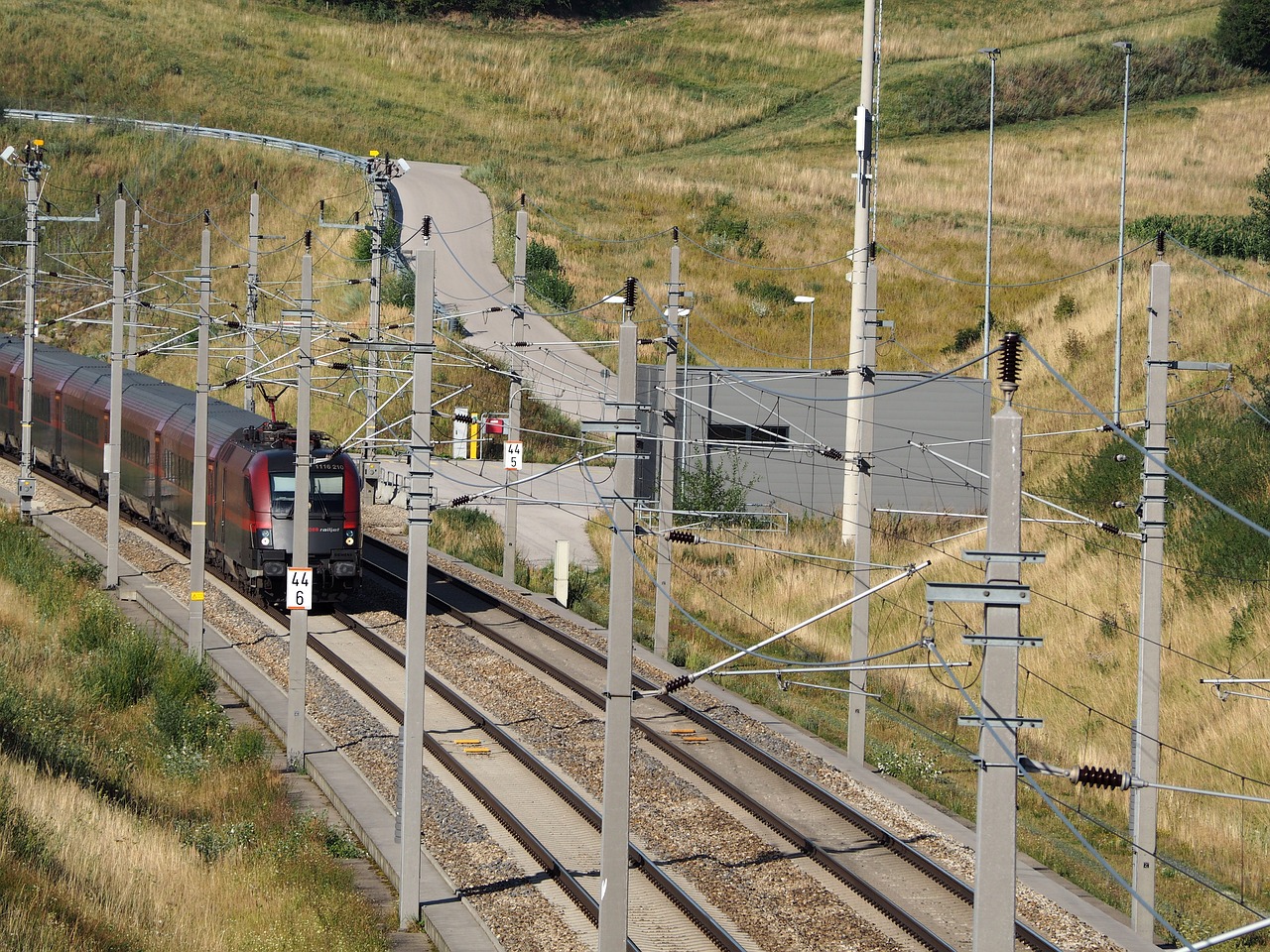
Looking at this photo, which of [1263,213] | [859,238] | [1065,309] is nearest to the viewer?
[859,238]

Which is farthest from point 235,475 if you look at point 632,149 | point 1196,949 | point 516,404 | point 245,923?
point 632,149

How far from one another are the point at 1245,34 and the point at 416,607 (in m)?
101

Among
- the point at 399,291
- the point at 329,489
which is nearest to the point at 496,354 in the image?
the point at 399,291

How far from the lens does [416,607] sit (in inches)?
604

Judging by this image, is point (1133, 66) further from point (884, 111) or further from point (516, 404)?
point (516, 404)

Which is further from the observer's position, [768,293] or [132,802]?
[768,293]

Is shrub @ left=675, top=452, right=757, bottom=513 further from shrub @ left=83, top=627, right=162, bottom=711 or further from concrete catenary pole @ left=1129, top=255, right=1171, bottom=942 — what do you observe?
concrete catenary pole @ left=1129, top=255, right=1171, bottom=942

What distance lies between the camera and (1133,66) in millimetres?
101188

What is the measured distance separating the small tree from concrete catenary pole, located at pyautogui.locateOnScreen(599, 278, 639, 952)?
331 feet

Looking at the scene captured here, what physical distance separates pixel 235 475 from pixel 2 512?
1010 centimetres

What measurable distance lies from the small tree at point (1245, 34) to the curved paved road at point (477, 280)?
55967 mm

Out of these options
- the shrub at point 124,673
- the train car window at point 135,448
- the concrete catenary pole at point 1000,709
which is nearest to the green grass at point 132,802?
the shrub at point 124,673

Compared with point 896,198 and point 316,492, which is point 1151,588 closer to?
point 316,492

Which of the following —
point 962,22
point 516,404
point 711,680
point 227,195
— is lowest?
point 711,680
